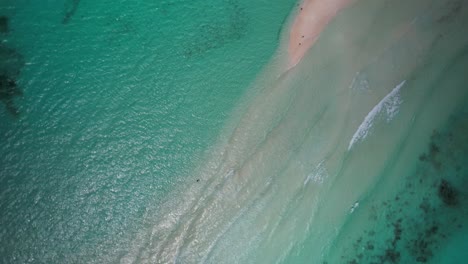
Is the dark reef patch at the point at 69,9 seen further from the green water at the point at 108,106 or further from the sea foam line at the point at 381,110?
the sea foam line at the point at 381,110

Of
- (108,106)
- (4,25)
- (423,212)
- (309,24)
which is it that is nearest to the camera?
(423,212)

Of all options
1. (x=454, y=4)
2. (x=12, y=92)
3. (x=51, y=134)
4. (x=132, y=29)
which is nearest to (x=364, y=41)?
(x=454, y=4)

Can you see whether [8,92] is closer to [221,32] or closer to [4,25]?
[4,25]

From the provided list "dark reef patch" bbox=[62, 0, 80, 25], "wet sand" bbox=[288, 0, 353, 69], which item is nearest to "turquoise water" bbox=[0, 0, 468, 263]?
"dark reef patch" bbox=[62, 0, 80, 25]

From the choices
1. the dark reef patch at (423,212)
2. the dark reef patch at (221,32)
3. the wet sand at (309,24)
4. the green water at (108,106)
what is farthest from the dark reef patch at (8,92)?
the dark reef patch at (423,212)

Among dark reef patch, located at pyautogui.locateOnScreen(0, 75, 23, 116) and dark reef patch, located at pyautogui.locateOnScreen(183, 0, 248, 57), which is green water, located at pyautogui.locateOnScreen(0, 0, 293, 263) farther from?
dark reef patch, located at pyautogui.locateOnScreen(0, 75, 23, 116)

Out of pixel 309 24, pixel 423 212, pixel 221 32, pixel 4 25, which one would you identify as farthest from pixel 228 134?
pixel 4 25
